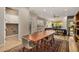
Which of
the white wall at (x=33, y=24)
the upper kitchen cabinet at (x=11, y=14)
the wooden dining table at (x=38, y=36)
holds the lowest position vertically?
the wooden dining table at (x=38, y=36)

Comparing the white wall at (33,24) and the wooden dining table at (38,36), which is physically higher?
the white wall at (33,24)

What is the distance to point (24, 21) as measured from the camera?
2912 mm

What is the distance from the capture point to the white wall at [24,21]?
9.43ft

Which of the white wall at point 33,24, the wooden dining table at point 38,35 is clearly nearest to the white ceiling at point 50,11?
the white wall at point 33,24

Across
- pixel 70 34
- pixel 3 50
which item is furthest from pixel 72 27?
pixel 3 50

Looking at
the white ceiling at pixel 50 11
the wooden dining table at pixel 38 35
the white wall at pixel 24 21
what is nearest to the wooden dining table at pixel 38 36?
the wooden dining table at pixel 38 35

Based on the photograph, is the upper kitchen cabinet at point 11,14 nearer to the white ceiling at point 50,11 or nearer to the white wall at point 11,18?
the white wall at point 11,18

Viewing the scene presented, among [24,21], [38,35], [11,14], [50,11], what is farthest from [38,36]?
[11,14]

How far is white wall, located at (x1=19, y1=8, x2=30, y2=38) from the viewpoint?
9.43 ft

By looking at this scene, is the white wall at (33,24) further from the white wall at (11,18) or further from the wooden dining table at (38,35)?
the white wall at (11,18)

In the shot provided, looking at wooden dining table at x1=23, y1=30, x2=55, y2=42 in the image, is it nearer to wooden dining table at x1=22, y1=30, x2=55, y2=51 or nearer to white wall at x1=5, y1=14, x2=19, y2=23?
wooden dining table at x1=22, y1=30, x2=55, y2=51

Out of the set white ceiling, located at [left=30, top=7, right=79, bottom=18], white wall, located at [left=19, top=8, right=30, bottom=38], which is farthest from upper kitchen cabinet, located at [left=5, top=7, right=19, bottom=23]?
white ceiling, located at [left=30, top=7, right=79, bottom=18]

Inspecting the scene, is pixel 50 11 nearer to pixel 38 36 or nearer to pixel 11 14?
pixel 38 36
